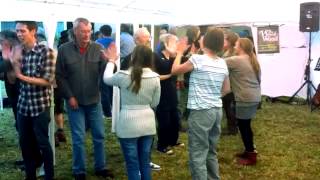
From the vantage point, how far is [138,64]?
3.50m

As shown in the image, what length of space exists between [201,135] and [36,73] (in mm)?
1493

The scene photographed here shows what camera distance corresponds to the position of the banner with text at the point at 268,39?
32.6 ft

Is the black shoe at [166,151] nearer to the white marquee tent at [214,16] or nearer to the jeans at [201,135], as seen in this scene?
the jeans at [201,135]

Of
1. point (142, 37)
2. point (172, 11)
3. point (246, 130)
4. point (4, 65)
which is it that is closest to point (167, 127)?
point (246, 130)

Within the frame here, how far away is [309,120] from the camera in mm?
7566

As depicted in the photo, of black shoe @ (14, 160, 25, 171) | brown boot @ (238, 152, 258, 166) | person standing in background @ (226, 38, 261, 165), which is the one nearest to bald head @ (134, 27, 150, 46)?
person standing in background @ (226, 38, 261, 165)

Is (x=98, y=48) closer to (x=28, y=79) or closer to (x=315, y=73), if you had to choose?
(x=28, y=79)

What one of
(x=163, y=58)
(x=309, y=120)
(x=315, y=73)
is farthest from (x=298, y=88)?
(x=163, y=58)

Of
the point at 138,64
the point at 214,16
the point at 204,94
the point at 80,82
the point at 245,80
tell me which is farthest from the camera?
the point at 214,16

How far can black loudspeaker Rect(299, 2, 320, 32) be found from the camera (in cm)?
903

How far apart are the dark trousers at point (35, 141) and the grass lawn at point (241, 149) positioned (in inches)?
21.1

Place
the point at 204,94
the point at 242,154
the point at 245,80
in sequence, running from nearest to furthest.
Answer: the point at 204,94 → the point at 245,80 → the point at 242,154

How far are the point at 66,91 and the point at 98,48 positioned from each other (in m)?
0.52

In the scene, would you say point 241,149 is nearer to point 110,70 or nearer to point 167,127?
point 167,127
